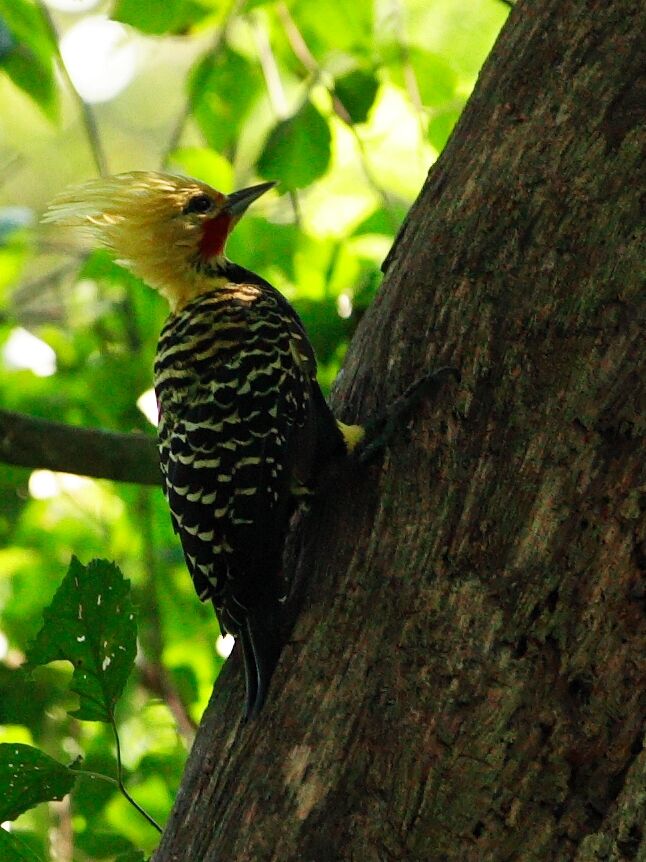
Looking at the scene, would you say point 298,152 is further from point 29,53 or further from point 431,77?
point 29,53

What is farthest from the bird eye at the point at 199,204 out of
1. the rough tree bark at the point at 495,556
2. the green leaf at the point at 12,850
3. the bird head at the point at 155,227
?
the green leaf at the point at 12,850

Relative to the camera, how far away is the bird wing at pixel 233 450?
8.60 feet

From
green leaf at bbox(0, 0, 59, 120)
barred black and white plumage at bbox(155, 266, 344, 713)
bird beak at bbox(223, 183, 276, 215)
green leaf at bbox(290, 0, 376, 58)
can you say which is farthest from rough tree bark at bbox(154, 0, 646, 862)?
green leaf at bbox(0, 0, 59, 120)

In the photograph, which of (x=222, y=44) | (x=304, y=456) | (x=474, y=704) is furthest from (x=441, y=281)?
(x=222, y=44)

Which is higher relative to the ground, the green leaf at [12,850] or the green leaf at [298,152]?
the green leaf at [298,152]

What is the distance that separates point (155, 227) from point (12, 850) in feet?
6.22

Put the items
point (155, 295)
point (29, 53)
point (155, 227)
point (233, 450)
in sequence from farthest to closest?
point (155, 295), point (29, 53), point (155, 227), point (233, 450)

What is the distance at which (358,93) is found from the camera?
3.64 m

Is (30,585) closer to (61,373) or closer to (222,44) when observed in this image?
(61,373)

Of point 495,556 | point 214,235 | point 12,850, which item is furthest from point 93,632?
point 214,235

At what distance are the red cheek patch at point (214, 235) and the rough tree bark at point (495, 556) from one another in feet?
3.42

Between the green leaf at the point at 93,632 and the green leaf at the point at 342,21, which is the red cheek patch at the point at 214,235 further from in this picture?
the green leaf at the point at 93,632

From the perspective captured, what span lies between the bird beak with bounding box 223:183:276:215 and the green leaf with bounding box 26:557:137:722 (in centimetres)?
161

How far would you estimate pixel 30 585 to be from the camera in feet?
13.9
